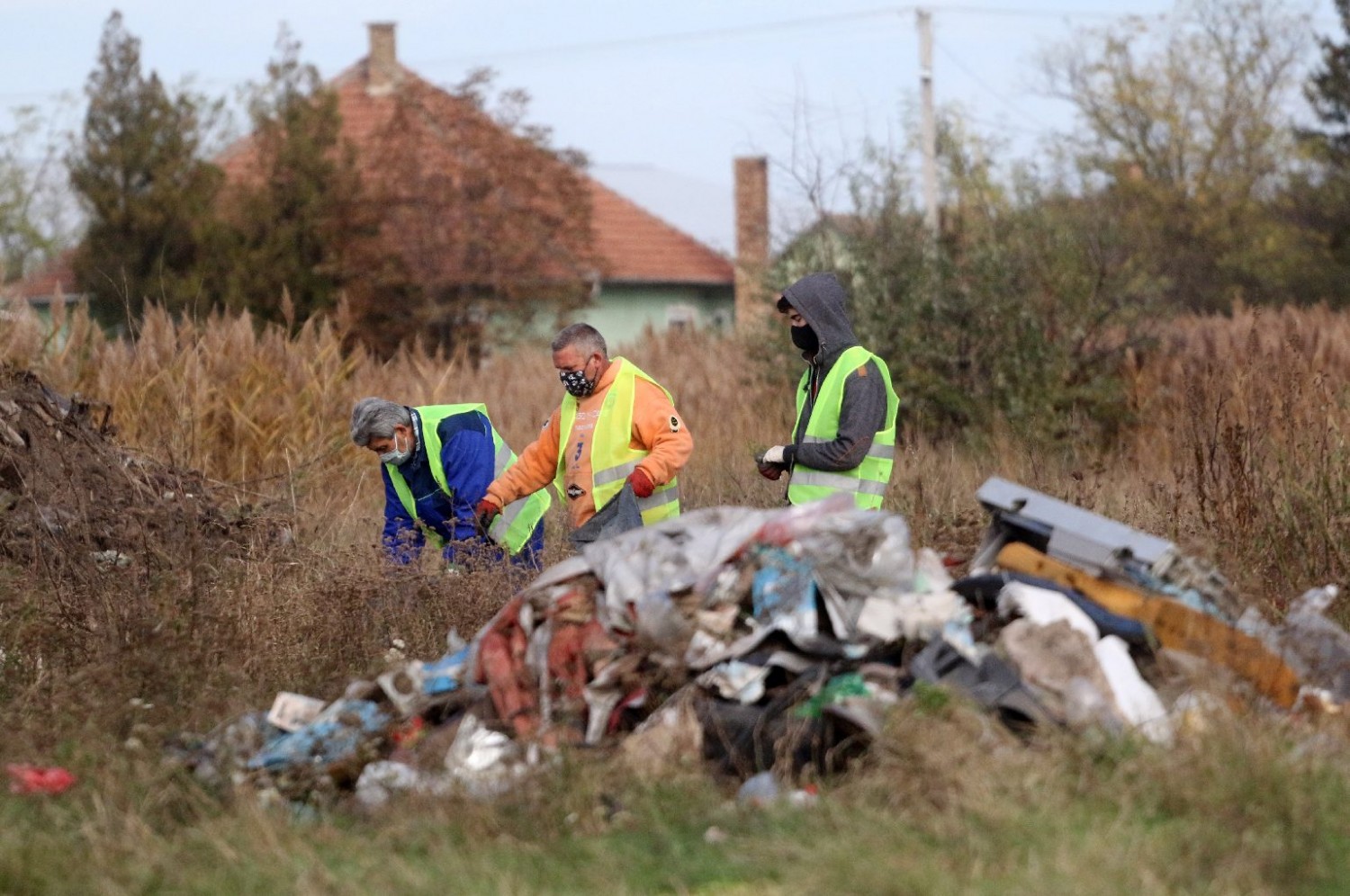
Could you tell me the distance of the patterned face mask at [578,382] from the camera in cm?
831

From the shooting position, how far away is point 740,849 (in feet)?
16.0

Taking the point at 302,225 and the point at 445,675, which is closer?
the point at 445,675

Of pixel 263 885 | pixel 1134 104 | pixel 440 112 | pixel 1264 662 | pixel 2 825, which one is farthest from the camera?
pixel 1134 104

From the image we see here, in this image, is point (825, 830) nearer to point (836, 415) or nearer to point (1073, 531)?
point (1073, 531)

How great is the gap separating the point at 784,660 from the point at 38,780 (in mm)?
2317

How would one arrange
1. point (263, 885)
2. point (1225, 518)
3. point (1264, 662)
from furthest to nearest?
point (1225, 518), point (1264, 662), point (263, 885)

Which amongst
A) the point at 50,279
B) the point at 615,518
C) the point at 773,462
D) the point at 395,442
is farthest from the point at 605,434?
the point at 50,279

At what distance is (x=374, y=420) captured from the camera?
330 inches

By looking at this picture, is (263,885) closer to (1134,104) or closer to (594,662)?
(594,662)

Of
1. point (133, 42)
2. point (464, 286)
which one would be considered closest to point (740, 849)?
point (464, 286)

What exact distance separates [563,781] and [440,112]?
26543mm

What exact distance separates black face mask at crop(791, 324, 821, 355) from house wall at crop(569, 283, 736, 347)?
31.9 metres

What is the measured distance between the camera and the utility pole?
29391 mm

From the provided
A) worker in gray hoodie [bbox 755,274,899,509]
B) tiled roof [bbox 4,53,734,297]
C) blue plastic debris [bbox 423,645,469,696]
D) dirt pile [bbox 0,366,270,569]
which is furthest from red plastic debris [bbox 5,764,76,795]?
tiled roof [bbox 4,53,734,297]
